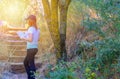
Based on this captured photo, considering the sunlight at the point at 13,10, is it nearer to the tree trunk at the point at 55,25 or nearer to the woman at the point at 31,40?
the woman at the point at 31,40

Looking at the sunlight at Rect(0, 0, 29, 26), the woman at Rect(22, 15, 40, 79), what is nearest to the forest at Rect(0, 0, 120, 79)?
the woman at Rect(22, 15, 40, 79)

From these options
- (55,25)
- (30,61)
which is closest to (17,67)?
(30,61)

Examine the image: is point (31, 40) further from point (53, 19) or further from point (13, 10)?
point (13, 10)

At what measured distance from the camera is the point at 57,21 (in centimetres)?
708

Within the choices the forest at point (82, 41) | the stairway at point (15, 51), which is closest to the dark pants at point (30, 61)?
the forest at point (82, 41)

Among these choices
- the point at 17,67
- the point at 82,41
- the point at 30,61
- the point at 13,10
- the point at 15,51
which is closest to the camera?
the point at 30,61

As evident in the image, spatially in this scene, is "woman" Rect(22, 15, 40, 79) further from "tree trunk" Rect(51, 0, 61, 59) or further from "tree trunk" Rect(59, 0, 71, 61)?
"tree trunk" Rect(59, 0, 71, 61)

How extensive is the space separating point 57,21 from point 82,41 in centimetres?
110

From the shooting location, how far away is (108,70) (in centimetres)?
604

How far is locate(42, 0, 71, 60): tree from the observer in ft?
22.9

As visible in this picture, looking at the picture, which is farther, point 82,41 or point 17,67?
point 17,67

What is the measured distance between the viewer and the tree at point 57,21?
6987 millimetres

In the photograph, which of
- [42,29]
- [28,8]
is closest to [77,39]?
[42,29]

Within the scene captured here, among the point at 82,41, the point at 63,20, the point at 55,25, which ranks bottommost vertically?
the point at 82,41
